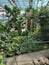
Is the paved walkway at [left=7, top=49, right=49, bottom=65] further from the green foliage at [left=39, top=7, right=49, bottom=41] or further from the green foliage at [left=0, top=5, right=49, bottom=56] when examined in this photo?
the green foliage at [left=39, top=7, right=49, bottom=41]

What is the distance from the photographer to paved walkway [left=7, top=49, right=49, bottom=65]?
4.45 meters

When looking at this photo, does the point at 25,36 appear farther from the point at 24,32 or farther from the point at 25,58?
the point at 25,58

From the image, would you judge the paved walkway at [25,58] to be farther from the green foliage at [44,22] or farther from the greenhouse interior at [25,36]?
the green foliage at [44,22]

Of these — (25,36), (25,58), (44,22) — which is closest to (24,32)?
(25,36)

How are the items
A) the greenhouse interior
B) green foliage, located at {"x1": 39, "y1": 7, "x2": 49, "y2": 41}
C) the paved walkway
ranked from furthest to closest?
green foliage, located at {"x1": 39, "y1": 7, "x2": 49, "y2": 41} → the greenhouse interior → the paved walkway

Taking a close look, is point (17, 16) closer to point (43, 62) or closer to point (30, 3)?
point (30, 3)

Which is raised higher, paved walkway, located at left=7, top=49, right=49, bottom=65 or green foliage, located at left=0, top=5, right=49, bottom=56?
green foliage, located at left=0, top=5, right=49, bottom=56

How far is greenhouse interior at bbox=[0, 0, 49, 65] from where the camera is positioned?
4.79 metres

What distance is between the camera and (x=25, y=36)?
568 cm

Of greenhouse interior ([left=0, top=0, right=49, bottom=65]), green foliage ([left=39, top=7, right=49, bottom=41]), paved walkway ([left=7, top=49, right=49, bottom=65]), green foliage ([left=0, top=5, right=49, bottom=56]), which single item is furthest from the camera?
green foliage ([left=39, top=7, right=49, bottom=41])

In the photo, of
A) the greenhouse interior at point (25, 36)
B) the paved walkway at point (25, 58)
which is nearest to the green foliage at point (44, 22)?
the greenhouse interior at point (25, 36)

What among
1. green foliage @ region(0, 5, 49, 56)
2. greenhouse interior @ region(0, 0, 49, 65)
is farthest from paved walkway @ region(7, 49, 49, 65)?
green foliage @ region(0, 5, 49, 56)

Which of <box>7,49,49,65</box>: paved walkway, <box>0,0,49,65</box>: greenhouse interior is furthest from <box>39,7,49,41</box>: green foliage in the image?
<box>7,49,49,65</box>: paved walkway

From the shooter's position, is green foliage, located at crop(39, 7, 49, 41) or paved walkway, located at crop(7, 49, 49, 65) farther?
green foliage, located at crop(39, 7, 49, 41)
